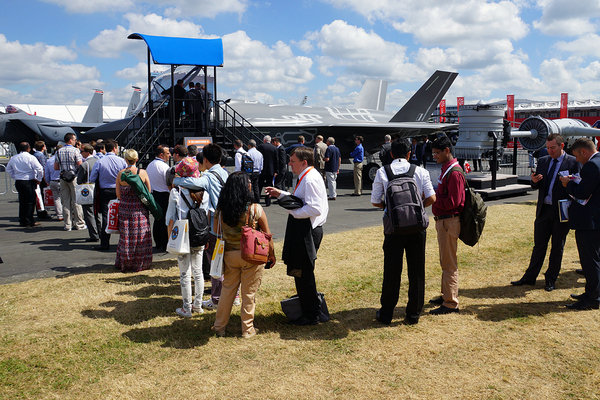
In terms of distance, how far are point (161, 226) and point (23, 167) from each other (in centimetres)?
423

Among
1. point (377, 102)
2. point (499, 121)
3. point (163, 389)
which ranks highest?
point (377, 102)

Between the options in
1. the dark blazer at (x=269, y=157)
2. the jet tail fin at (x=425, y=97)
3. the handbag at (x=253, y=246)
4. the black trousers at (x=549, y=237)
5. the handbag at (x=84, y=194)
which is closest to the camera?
the handbag at (x=253, y=246)

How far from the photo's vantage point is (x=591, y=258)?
442 cm

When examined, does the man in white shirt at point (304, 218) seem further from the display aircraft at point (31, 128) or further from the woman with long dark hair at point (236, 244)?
the display aircraft at point (31, 128)

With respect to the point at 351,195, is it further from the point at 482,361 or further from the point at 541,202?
the point at 482,361

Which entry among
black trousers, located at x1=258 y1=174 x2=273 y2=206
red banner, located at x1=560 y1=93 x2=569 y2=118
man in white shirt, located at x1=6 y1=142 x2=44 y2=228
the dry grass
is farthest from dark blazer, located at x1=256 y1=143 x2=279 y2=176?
red banner, located at x1=560 y1=93 x2=569 y2=118

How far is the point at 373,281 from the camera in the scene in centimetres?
558

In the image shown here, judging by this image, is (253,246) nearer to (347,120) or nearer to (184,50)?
(184,50)

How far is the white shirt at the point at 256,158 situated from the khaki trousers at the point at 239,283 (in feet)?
23.5

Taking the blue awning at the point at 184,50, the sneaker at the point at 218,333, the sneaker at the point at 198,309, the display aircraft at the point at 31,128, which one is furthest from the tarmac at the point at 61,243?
the display aircraft at the point at 31,128

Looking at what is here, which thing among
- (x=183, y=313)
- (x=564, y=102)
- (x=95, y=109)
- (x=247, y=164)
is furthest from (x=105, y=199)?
(x=564, y=102)

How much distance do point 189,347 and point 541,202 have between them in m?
4.47

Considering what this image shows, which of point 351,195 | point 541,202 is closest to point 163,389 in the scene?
point 541,202

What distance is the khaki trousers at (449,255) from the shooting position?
4.35m
